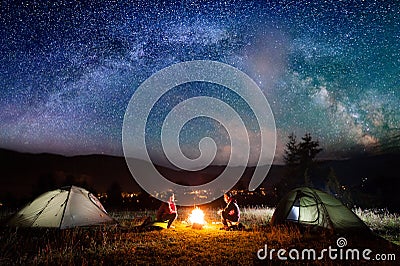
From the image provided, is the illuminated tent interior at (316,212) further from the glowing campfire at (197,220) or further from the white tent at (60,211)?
the white tent at (60,211)

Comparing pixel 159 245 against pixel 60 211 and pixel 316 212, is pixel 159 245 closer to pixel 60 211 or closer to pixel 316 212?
pixel 60 211

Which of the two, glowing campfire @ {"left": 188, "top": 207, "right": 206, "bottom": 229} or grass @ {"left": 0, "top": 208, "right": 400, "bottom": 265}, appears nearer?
grass @ {"left": 0, "top": 208, "right": 400, "bottom": 265}

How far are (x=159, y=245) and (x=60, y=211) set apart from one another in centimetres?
518

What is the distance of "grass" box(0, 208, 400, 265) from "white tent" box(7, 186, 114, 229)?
1.32ft

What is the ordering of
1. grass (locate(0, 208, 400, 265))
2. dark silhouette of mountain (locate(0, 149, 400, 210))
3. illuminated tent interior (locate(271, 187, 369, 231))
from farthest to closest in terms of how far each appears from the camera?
dark silhouette of mountain (locate(0, 149, 400, 210)) → illuminated tent interior (locate(271, 187, 369, 231)) → grass (locate(0, 208, 400, 265))

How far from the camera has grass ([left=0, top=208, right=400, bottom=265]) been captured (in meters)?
8.25

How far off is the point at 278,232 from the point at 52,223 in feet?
28.4

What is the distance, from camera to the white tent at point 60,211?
12680 mm

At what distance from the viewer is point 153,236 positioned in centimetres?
1161

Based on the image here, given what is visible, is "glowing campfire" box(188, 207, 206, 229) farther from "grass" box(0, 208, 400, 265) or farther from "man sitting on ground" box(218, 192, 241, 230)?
"man sitting on ground" box(218, 192, 241, 230)

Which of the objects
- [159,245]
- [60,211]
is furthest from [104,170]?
[159,245]

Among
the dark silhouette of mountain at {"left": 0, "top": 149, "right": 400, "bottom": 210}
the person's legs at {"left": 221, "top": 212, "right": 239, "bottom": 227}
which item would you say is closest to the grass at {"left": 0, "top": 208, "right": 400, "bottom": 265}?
the person's legs at {"left": 221, "top": 212, "right": 239, "bottom": 227}

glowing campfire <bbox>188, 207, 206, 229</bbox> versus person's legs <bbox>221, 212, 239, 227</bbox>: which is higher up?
person's legs <bbox>221, 212, 239, 227</bbox>

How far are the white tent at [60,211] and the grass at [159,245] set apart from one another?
40 centimetres
